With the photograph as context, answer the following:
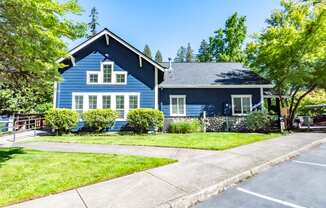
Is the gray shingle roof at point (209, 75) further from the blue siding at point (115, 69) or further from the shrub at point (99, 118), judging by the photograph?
the shrub at point (99, 118)

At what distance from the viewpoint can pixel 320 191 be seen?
5.18m

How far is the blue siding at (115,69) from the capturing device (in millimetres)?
17375

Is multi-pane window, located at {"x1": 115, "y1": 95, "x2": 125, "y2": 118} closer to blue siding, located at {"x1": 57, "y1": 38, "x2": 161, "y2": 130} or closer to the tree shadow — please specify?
blue siding, located at {"x1": 57, "y1": 38, "x2": 161, "y2": 130}

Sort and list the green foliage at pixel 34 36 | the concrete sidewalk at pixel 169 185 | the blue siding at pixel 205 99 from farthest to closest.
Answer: the blue siding at pixel 205 99
the green foliage at pixel 34 36
the concrete sidewalk at pixel 169 185

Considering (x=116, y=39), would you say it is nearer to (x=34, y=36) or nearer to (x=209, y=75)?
(x=209, y=75)

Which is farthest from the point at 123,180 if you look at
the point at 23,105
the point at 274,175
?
the point at 23,105

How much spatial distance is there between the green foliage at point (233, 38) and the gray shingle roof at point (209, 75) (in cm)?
1559

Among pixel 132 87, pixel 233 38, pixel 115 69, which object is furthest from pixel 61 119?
pixel 233 38

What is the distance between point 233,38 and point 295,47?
23210 millimetres

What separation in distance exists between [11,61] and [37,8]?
2.94 m

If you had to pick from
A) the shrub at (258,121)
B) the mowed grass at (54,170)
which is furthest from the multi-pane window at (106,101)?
the shrub at (258,121)

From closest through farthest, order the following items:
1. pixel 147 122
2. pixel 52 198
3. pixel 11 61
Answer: pixel 52 198, pixel 11 61, pixel 147 122

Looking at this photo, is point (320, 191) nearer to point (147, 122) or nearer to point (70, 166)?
point (70, 166)

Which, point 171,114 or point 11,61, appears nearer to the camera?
point 11,61
